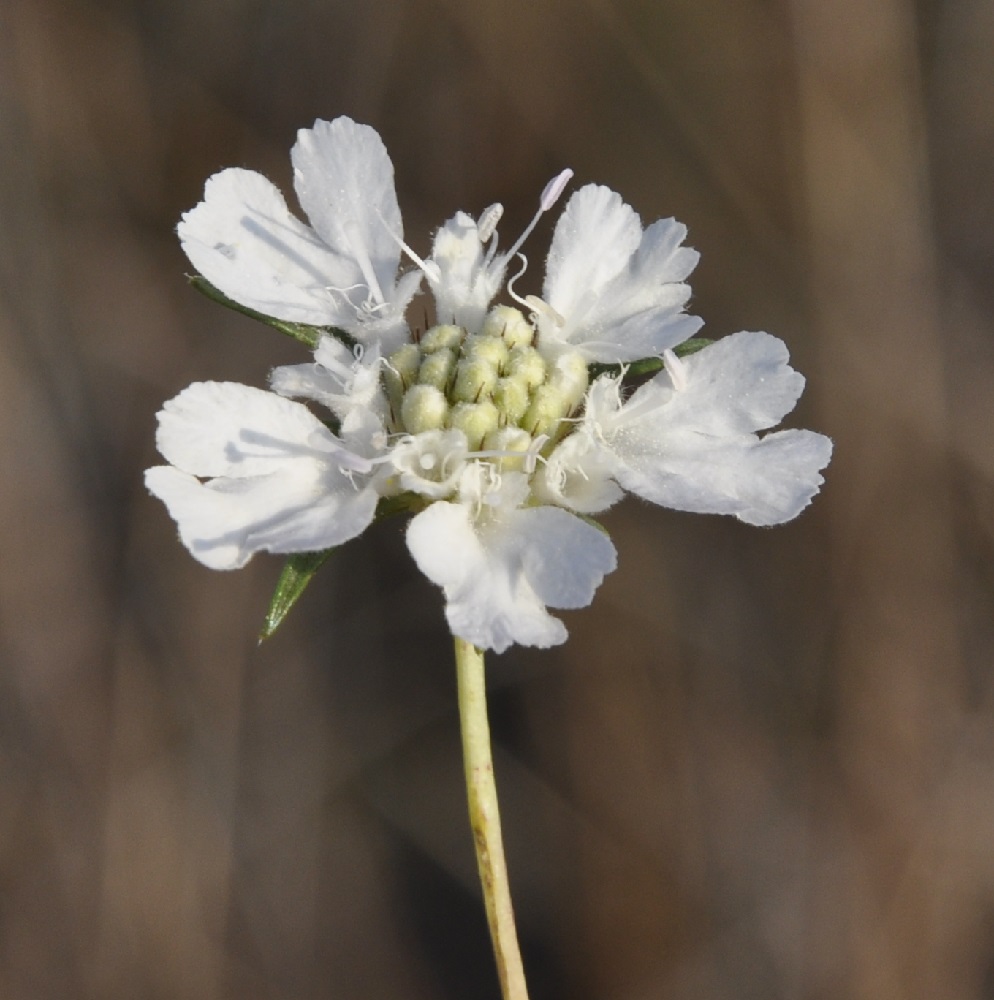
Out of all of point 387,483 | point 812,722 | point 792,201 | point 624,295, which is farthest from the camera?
point 792,201

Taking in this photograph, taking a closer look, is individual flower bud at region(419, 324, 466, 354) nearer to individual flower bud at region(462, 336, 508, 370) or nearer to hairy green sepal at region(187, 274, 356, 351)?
individual flower bud at region(462, 336, 508, 370)

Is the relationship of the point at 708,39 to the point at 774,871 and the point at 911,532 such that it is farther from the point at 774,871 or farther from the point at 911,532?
the point at 774,871

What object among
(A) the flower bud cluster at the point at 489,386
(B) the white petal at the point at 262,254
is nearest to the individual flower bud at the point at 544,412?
(A) the flower bud cluster at the point at 489,386

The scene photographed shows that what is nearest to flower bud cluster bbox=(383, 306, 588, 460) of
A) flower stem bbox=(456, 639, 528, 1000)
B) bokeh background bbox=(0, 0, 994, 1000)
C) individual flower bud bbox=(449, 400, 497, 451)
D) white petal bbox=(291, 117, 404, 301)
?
individual flower bud bbox=(449, 400, 497, 451)

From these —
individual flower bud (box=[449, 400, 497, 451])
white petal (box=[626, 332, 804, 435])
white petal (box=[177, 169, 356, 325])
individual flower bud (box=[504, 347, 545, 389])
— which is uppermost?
white petal (box=[177, 169, 356, 325])

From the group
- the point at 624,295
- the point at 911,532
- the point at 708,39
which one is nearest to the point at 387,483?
the point at 624,295

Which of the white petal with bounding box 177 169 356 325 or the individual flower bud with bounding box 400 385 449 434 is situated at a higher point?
the white petal with bounding box 177 169 356 325

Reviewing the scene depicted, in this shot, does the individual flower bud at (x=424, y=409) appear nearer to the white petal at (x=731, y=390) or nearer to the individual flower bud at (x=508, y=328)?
the individual flower bud at (x=508, y=328)
